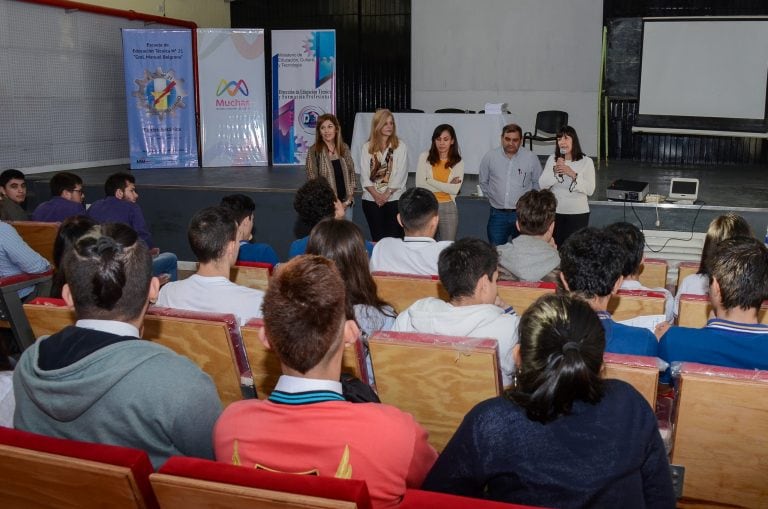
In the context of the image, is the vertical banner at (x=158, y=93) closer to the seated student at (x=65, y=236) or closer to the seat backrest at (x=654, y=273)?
the seated student at (x=65, y=236)

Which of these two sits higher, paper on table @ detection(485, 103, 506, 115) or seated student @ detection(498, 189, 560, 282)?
paper on table @ detection(485, 103, 506, 115)

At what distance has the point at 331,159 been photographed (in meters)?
5.50

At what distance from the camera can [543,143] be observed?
998 cm

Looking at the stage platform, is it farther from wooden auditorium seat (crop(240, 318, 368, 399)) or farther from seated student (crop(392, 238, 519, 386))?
wooden auditorium seat (crop(240, 318, 368, 399))

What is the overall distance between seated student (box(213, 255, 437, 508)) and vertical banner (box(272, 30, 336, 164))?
7.92m

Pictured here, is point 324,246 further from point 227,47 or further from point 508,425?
point 227,47

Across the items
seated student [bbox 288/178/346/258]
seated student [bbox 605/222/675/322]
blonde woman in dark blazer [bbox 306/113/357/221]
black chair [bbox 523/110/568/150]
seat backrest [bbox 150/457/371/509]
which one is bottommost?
seat backrest [bbox 150/457/371/509]

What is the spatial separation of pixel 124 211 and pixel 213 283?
2.44 meters

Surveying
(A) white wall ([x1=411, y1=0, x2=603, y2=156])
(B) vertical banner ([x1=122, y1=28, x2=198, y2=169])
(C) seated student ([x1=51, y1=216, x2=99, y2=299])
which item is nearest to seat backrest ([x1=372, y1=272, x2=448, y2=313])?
(C) seated student ([x1=51, y1=216, x2=99, y2=299])

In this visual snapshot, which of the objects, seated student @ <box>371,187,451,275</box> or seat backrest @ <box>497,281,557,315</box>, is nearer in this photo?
seat backrest @ <box>497,281,557,315</box>

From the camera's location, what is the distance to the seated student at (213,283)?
264 cm

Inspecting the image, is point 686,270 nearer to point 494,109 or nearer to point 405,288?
point 405,288

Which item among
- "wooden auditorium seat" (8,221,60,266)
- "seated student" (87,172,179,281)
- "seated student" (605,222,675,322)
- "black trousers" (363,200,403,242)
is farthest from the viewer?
"black trousers" (363,200,403,242)

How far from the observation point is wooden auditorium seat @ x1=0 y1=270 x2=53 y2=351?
3.52 m
